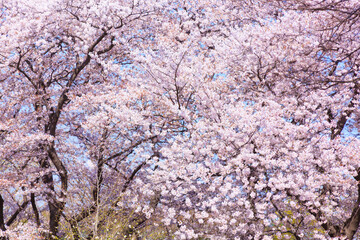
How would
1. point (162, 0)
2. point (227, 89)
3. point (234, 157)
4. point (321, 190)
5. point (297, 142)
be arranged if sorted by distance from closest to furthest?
point (297, 142)
point (234, 157)
point (321, 190)
point (227, 89)
point (162, 0)

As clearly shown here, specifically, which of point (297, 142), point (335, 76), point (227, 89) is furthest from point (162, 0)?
point (297, 142)

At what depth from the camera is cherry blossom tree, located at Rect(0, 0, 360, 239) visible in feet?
23.1

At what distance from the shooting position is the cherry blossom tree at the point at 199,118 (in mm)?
7031

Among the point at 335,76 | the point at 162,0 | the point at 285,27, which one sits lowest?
the point at 335,76

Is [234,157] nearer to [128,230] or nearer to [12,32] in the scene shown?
[128,230]

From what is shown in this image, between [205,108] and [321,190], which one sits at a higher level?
[205,108]

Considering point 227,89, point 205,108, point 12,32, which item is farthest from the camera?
point 227,89

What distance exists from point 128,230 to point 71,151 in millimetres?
3714

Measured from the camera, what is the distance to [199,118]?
888 cm

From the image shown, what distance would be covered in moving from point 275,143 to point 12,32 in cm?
773

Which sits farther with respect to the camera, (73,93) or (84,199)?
(73,93)

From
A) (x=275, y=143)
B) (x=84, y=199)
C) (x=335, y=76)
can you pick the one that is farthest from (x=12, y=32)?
(x=335, y=76)

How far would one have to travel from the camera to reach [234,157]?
729 cm

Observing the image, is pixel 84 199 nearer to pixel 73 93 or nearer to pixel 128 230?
pixel 128 230
